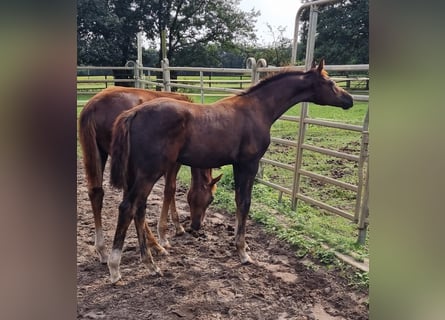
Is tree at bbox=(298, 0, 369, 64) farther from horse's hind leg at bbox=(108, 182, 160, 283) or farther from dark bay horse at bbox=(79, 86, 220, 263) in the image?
horse's hind leg at bbox=(108, 182, 160, 283)

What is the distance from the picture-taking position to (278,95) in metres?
2.28

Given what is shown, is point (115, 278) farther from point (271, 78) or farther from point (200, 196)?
point (271, 78)

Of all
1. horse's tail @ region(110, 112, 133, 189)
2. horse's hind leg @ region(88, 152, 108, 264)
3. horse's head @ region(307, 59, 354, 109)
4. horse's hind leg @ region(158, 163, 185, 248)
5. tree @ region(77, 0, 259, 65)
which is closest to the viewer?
tree @ region(77, 0, 259, 65)

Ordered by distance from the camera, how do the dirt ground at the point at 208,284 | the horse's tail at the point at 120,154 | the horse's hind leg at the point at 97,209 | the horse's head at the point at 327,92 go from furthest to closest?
the horse's head at the point at 327,92, the horse's hind leg at the point at 97,209, the horse's tail at the point at 120,154, the dirt ground at the point at 208,284

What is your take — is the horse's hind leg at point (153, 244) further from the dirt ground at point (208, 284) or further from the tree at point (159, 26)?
the tree at point (159, 26)

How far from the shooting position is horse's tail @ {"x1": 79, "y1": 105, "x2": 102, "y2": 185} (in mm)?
2045

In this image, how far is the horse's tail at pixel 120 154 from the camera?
1.89 m

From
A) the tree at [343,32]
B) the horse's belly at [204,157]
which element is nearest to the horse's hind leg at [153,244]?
the horse's belly at [204,157]

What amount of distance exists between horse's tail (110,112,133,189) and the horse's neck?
2.60 ft

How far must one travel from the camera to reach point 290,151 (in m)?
3.60

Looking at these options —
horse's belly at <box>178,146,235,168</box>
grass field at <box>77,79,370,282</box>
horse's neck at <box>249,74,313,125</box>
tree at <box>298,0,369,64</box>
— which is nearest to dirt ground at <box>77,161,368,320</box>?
grass field at <box>77,79,370,282</box>

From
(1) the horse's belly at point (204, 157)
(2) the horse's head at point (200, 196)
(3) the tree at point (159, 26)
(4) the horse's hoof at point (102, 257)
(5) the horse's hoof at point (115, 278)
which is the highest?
(3) the tree at point (159, 26)

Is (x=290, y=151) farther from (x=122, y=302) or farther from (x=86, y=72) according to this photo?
(x=86, y=72)
